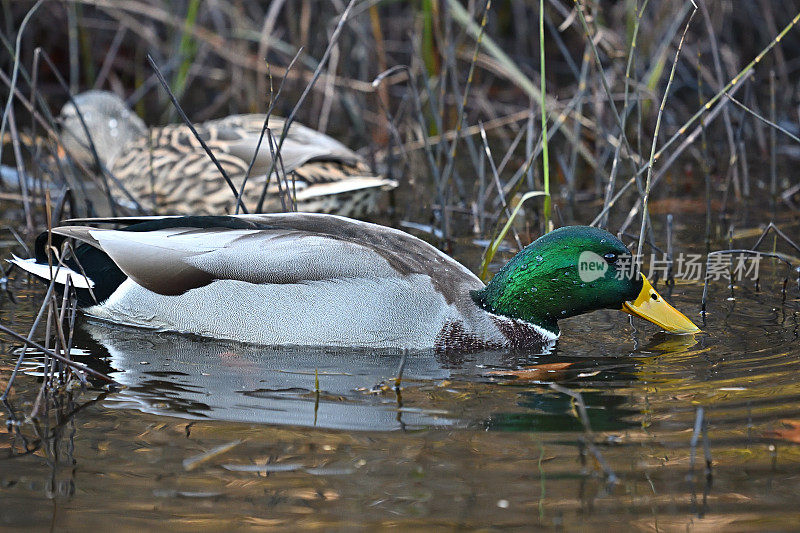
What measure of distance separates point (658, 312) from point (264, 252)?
1636 mm

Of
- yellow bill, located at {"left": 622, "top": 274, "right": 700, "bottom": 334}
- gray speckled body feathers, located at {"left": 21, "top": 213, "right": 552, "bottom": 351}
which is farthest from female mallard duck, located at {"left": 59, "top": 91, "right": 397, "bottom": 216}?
yellow bill, located at {"left": 622, "top": 274, "right": 700, "bottom": 334}

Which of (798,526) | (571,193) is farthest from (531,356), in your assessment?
(571,193)

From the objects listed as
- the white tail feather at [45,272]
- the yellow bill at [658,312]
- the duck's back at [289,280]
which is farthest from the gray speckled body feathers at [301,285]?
the yellow bill at [658,312]

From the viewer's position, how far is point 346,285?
4.59 meters

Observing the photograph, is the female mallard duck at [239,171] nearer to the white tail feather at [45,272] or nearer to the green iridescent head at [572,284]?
the white tail feather at [45,272]

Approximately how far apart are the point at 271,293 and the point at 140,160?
2954 mm

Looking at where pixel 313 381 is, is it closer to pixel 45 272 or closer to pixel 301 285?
pixel 301 285

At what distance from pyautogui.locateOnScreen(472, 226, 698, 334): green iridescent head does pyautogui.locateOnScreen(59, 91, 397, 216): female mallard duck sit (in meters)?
1.91

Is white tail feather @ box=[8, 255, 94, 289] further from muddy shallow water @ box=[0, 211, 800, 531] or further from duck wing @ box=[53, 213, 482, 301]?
muddy shallow water @ box=[0, 211, 800, 531]

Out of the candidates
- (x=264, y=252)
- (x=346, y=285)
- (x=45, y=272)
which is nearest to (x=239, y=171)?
(x=45, y=272)

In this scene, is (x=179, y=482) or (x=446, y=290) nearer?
(x=179, y=482)

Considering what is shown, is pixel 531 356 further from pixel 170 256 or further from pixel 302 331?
pixel 170 256

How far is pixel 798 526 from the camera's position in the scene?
2926mm

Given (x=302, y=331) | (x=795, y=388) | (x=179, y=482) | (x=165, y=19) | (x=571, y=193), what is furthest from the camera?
(x=165, y=19)
